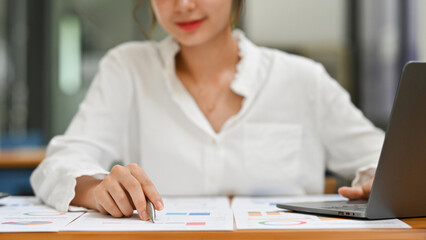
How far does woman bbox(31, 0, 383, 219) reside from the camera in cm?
145

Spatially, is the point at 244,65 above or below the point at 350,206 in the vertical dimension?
above

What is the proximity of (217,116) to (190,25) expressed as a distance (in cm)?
28

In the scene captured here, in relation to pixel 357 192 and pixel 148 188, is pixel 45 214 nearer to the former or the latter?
pixel 148 188

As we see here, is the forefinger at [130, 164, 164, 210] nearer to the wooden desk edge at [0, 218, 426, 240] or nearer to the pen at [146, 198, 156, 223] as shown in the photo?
the pen at [146, 198, 156, 223]

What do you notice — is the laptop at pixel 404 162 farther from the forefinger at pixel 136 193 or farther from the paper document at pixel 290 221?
the forefinger at pixel 136 193

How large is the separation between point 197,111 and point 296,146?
1.04ft

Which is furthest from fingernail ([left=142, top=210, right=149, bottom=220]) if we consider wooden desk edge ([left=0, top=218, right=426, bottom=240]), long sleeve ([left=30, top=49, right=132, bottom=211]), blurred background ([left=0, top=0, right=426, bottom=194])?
blurred background ([left=0, top=0, right=426, bottom=194])

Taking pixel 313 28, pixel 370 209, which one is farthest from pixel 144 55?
pixel 313 28

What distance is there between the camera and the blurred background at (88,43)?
4414 mm

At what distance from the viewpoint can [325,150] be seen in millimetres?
1609

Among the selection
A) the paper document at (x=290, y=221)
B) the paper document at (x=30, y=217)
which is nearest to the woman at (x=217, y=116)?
the paper document at (x=30, y=217)

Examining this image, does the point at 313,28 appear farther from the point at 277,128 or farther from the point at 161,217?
the point at 161,217

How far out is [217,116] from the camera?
59.6 inches

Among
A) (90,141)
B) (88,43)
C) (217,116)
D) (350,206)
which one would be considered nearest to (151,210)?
(350,206)
